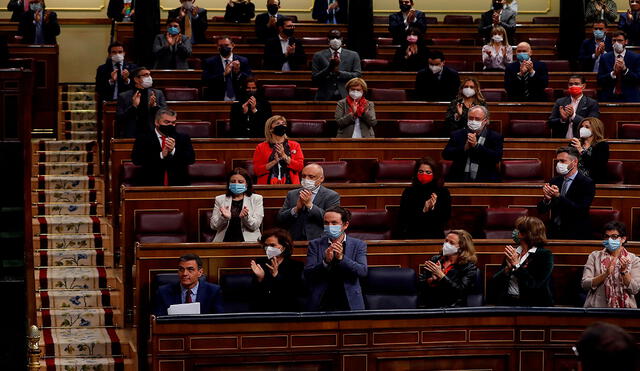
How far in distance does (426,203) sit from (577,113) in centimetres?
224

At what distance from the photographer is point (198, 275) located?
6340mm

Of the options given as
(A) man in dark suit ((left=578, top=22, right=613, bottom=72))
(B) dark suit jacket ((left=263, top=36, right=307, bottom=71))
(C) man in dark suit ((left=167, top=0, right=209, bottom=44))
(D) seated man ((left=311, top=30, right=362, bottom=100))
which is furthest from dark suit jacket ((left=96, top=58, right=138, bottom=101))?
(A) man in dark suit ((left=578, top=22, right=613, bottom=72))

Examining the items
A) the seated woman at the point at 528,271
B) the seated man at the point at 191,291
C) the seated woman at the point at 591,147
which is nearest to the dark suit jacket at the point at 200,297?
the seated man at the point at 191,291

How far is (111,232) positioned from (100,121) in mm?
1889

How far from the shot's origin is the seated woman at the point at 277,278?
6309mm

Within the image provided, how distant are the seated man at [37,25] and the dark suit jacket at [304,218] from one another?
5593 mm

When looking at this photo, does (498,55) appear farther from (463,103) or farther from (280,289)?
(280,289)

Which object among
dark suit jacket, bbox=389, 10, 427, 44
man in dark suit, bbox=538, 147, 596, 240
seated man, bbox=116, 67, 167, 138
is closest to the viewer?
man in dark suit, bbox=538, 147, 596, 240

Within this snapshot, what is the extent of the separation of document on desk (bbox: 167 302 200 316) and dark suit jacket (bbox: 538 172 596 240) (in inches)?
93.5

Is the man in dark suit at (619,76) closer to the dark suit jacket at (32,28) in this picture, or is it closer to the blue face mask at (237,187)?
the blue face mask at (237,187)

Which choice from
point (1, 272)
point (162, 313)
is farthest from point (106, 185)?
point (162, 313)

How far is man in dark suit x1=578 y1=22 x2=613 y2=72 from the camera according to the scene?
10977 mm

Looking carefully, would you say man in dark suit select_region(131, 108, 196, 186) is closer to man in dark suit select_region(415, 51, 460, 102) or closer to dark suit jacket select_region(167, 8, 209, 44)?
man in dark suit select_region(415, 51, 460, 102)

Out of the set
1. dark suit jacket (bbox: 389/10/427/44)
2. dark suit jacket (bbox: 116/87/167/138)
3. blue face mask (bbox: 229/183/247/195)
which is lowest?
blue face mask (bbox: 229/183/247/195)
